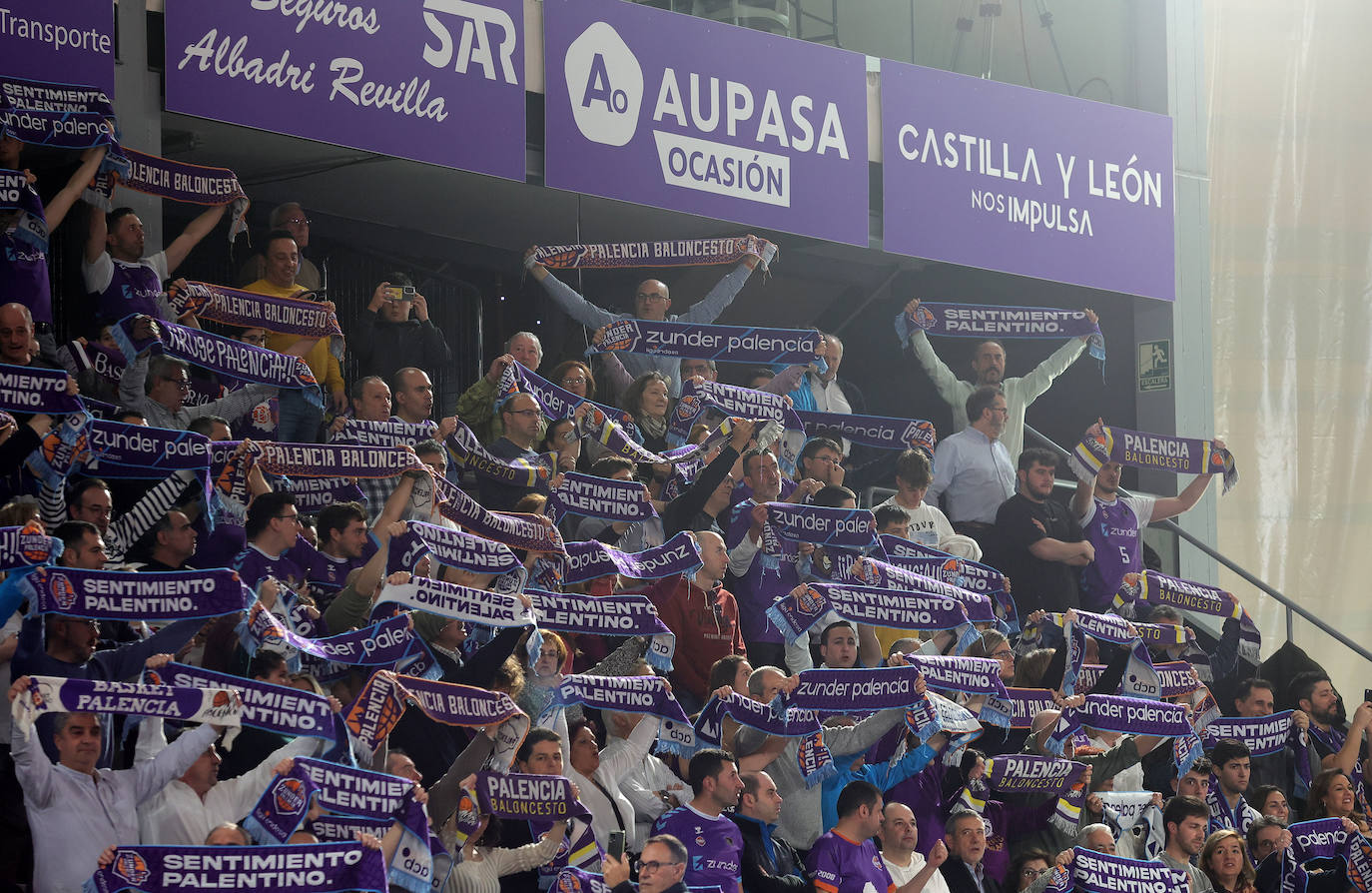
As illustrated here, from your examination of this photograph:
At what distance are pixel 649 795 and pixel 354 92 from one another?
17.1ft

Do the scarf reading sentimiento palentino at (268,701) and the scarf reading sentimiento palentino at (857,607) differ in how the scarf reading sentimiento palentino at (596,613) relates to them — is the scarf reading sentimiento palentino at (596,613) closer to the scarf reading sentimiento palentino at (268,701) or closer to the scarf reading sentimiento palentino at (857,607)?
the scarf reading sentimiento palentino at (857,607)

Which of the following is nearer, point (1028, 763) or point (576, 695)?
point (576, 695)

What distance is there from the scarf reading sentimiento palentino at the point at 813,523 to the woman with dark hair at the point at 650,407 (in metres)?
1.30

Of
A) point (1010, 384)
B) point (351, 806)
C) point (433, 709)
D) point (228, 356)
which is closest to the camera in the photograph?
point (351, 806)

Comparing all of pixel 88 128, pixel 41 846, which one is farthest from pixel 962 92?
pixel 41 846

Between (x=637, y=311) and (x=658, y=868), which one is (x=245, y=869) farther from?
(x=637, y=311)

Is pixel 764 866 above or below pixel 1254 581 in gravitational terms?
below

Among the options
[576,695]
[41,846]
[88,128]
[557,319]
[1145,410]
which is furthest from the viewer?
[1145,410]

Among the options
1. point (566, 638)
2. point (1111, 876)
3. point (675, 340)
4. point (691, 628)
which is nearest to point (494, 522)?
point (566, 638)

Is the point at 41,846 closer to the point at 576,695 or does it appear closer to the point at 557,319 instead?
the point at 576,695

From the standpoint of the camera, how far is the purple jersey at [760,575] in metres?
9.86

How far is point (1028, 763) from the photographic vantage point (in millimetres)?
9000

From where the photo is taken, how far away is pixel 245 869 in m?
6.28

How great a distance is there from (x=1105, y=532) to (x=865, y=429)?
1589mm
